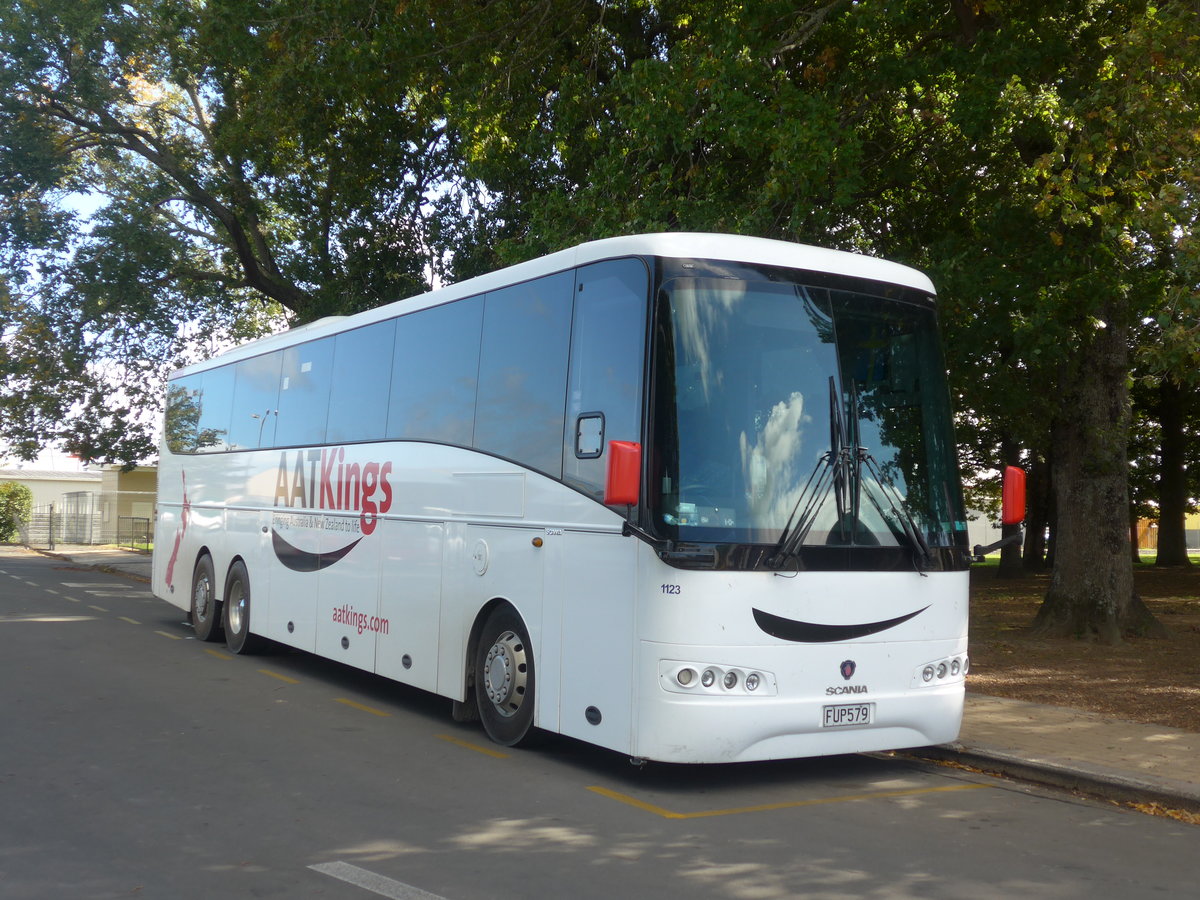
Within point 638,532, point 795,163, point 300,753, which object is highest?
point 795,163

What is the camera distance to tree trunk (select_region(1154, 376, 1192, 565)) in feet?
111

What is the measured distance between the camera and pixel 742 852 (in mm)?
6328

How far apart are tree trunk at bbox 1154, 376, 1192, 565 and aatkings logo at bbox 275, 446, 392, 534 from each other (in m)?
25.2

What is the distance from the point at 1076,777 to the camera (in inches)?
322

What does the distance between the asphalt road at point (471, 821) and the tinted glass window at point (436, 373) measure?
2.50 meters

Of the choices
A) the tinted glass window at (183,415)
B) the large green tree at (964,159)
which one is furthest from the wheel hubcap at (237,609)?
the large green tree at (964,159)

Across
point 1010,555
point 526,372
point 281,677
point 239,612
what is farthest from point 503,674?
point 1010,555

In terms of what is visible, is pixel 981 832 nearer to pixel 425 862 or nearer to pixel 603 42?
pixel 425 862

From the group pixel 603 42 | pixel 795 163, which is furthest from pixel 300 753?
pixel 603 42

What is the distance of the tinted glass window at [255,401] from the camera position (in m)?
14.5

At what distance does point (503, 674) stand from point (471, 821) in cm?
227

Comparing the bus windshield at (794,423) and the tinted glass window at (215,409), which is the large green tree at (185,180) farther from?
the bus windshield at (794,423)

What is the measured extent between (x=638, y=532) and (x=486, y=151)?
11.5 metres

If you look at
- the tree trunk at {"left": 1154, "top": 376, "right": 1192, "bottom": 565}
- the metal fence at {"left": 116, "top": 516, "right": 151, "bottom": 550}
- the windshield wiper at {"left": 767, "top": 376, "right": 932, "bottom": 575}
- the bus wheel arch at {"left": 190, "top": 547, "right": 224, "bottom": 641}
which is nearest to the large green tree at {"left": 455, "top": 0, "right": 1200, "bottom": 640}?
the windshield wiper at {"left": 767, "top": 376, "right": 932, "bottom": 575}
